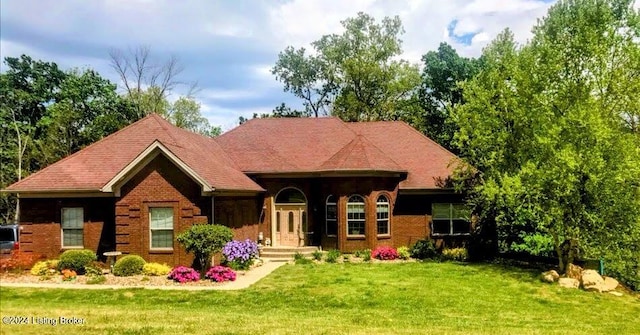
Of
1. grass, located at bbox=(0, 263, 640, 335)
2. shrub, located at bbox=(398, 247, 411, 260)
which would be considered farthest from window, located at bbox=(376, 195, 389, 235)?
grass, located at bbox=(0, 263, 640, 335)

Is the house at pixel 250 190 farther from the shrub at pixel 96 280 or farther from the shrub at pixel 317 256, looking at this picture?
the shrub at pixel 96 280

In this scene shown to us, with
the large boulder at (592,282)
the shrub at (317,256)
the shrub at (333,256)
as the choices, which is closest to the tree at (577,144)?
the large boulder at (592,282)

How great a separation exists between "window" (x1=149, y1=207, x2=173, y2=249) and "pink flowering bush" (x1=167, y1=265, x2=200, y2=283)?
1873 mm

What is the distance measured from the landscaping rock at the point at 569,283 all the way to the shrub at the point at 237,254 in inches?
430

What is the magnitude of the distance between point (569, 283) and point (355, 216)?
9.22m

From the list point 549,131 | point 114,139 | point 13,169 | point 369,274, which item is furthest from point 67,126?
point 549,131

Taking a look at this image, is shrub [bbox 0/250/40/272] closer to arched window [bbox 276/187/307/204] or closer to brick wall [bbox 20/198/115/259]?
brick wall [bbox 20/198/115/259]

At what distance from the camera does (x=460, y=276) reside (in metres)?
18.2

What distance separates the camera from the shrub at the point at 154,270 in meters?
17.2

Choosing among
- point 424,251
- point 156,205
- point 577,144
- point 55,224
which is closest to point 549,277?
point 577,144

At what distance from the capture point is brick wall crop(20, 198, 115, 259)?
64.3 ft

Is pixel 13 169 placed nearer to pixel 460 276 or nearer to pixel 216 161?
pixel 216 161

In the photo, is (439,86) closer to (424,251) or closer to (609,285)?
(424,251)

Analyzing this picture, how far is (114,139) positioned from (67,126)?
2138 cm
